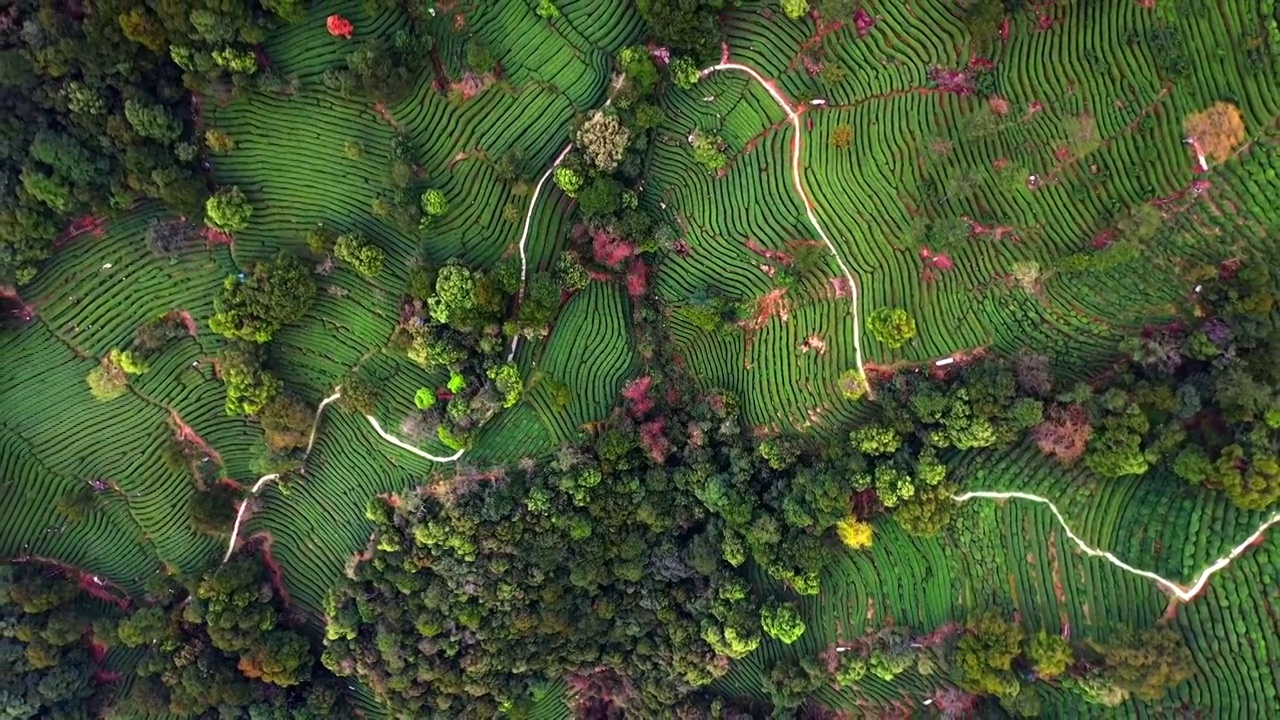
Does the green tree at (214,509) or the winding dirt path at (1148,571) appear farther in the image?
the green tree at (214,509)

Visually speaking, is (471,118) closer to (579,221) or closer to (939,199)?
(579,221)

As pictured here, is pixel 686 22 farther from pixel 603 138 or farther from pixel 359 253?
pixel 359 253

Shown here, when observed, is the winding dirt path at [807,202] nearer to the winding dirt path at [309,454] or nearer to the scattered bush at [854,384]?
the scattered bush at [854,384]

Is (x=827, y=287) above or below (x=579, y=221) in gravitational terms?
above

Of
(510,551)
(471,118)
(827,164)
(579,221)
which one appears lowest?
(510,551)

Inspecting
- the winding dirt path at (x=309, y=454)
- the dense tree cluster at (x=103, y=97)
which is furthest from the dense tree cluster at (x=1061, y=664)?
the dense tree cluster at (x=103, y=97)

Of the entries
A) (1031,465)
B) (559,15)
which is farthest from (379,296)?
(1031,465)
